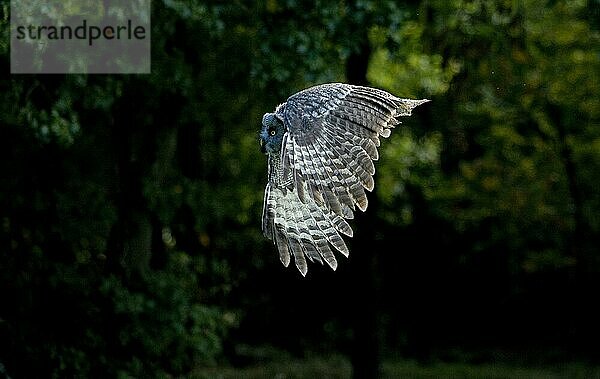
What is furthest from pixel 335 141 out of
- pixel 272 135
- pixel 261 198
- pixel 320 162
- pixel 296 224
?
pixel 261 198

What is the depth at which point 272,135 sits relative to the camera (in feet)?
15.5

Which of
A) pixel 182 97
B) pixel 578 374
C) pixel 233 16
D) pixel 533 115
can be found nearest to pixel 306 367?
pixel 578 374

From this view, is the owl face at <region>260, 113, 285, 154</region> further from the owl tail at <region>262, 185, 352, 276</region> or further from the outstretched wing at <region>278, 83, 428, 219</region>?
the owl tail at <region>262, 185, 352, 276</region>

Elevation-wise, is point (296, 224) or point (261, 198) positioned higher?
point (261, 198)

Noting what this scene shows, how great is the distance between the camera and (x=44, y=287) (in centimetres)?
914

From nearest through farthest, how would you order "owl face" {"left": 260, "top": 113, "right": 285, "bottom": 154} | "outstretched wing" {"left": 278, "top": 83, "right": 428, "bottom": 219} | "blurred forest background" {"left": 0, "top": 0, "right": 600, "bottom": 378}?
"outstretched wing" {"left": 278, "top": 83, "right": 428, "bottom": 219}, "owl face" {"left": 260, "top": 113, "right": 285, "bottom": 154}, "blurred forest background" {"left": 0, "top": 0, "right": 600, "bottom": 378}

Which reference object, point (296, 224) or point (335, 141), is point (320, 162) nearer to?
point (335, 141)

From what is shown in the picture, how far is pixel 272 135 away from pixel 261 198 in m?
7.31

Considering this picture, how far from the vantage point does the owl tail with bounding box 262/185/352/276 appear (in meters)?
4.68

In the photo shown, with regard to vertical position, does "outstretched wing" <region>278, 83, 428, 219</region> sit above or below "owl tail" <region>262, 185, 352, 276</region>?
above

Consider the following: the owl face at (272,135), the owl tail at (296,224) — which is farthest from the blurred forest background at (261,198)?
the owl tail at (296,224)

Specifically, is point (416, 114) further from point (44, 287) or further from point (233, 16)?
point (44, 287)

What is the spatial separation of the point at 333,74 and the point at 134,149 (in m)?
2.45

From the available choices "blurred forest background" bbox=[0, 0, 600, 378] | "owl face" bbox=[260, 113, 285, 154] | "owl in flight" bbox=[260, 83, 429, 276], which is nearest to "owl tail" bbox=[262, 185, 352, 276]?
"owl in flight" bbox=[260, 83, 429, 276]
